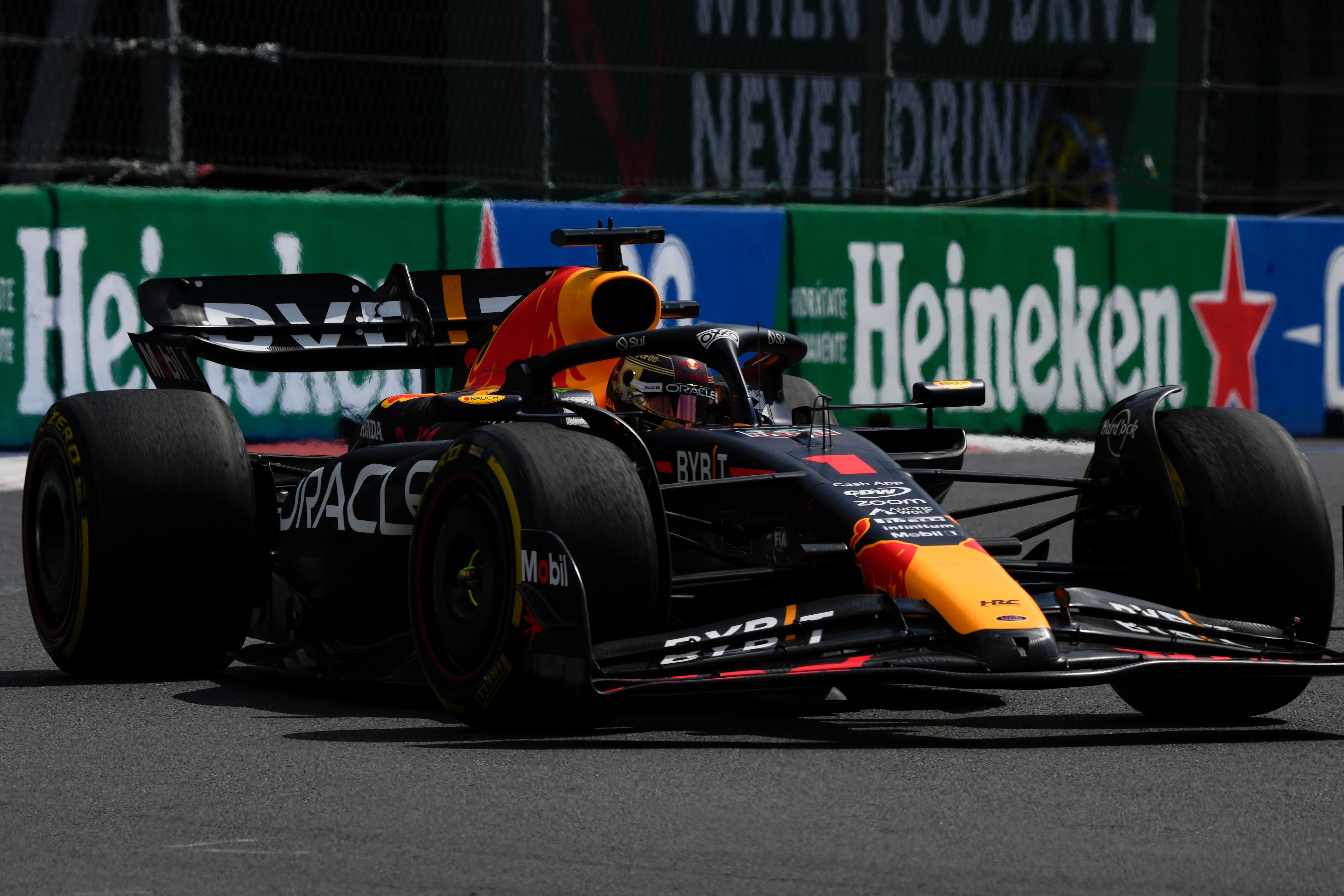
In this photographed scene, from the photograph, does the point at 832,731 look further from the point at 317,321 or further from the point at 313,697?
the point at 317,321

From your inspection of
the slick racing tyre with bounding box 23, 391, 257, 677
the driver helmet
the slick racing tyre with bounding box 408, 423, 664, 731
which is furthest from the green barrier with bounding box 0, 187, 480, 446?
the slick racing tyre with bounding box 408, 423, 664, 731

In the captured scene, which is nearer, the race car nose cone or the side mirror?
the race car nose cone

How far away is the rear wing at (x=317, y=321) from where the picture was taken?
292 inches

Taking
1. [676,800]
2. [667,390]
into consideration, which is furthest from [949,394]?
[676,800]

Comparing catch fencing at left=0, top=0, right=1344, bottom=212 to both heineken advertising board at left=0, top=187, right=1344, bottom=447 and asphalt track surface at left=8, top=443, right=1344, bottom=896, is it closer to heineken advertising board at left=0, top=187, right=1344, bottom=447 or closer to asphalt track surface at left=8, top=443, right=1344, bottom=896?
heineken advertising board at left=0, top=187, right=1344, bottom=447

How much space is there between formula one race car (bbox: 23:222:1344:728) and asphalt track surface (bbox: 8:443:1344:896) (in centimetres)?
20

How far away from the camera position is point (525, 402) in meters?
6.03

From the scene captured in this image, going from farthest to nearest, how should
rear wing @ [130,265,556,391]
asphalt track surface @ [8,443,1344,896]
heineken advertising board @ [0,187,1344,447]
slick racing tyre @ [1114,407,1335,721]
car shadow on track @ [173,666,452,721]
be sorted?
heineken advertising board @ [0,187,1344,447] < rear wing @ [130,265,556,391] < car shadow on track @ [173,666,452,721] < slick racing tyre @ [1114,407,1335,721] < asphalt track surface @ [8,443,1344,896]

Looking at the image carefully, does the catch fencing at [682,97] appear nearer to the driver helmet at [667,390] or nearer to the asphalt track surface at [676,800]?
the driver helmet at [667,390]

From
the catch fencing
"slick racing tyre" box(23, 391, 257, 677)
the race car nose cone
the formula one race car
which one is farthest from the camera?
the catch fencing

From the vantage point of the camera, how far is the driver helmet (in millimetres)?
6316

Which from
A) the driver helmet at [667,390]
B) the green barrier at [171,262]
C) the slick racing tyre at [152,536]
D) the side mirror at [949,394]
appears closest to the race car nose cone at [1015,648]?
the side mirror at [949,394]

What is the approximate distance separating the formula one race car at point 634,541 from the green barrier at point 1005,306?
17.8ft

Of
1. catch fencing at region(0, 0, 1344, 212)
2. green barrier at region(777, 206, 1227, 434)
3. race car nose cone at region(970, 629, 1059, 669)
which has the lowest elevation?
race car nose cone at region(970, 629, 1059, 669)
